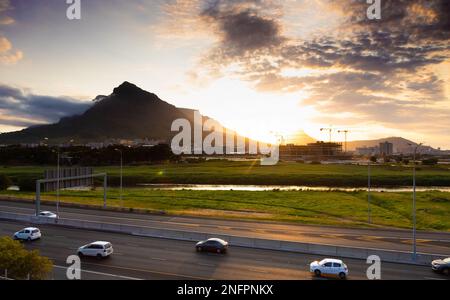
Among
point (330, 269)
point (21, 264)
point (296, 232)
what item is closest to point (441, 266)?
point (330, 269)

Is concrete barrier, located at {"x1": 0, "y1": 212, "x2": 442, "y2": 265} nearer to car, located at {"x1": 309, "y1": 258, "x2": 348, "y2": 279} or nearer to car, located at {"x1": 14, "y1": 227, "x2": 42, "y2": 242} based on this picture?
car, located at {"x1": 309, "y1": 258, "x2": 348, "y2": 279}

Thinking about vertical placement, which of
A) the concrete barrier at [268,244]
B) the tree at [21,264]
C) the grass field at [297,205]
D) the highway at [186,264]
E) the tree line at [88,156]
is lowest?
the grass field at [297,205]

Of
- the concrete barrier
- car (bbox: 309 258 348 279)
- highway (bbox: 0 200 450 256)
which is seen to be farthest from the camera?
highway (bbox: 0 200 450 256)

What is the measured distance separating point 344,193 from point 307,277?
2680 inches

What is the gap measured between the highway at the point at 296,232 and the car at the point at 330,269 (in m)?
10.2

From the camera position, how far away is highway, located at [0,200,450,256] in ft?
136

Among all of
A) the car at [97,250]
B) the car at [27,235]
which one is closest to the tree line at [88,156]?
the car at [27,235]

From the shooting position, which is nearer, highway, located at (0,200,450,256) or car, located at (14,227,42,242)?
highway, located at (0,200,450,256)

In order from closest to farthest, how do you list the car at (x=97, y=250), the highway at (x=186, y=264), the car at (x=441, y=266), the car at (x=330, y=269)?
the car at (x=330, y=269) → the highway at (x=186, y=264) → the car at (x=441, y=266) → the car at (x=97, y=250)

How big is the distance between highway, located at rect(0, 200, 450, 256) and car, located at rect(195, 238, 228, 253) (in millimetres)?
7268

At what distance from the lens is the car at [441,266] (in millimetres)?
31562

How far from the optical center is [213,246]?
123 ft

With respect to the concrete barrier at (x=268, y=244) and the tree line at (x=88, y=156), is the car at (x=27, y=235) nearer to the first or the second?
the concrete barrier at (x=268, y=244)

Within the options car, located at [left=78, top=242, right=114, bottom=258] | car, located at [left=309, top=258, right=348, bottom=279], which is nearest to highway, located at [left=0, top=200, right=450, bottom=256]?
car, located at [left=309, top=258, right=348, bottom=279]
